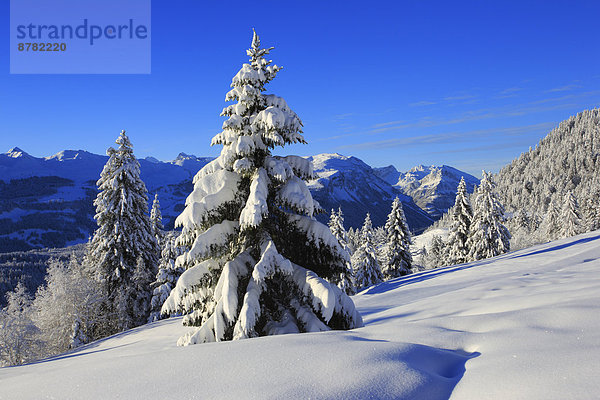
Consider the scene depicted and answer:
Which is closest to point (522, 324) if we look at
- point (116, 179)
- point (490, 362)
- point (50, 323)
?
point (490, 362)

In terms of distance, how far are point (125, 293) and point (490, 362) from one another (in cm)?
2856

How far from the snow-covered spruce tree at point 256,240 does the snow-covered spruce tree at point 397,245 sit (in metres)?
31.6

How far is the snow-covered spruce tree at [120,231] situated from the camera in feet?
83.2

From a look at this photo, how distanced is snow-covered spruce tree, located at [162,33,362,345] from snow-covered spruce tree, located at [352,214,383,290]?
97.1 ft

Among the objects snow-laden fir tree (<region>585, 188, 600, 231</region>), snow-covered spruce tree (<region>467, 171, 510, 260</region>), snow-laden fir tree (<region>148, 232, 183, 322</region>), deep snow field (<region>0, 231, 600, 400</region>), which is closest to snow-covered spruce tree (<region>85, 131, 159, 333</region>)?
snow-laden fir tree (<region>148, 232, 183, 322</region>)

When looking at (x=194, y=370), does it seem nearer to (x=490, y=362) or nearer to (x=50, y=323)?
(x=490, y=362)

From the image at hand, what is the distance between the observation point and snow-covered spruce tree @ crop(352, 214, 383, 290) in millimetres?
37781

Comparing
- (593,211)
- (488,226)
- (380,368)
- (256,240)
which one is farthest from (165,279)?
(593,211)

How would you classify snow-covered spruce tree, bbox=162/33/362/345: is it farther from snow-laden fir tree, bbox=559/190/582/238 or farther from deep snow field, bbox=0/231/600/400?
snow-laden fir tree, bbox=559/190/582/238

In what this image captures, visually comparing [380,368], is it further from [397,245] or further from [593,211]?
[593,211]

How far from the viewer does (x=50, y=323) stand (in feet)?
80.9

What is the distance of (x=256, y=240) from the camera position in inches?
351

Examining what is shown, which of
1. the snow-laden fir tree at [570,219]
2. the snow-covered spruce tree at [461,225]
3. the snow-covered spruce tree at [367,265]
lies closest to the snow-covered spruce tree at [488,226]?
the snow-covered spruce tree at [461,225]

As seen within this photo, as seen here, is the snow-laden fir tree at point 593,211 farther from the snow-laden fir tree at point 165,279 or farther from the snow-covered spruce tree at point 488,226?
the snow-laden fir tree at point 165,279
